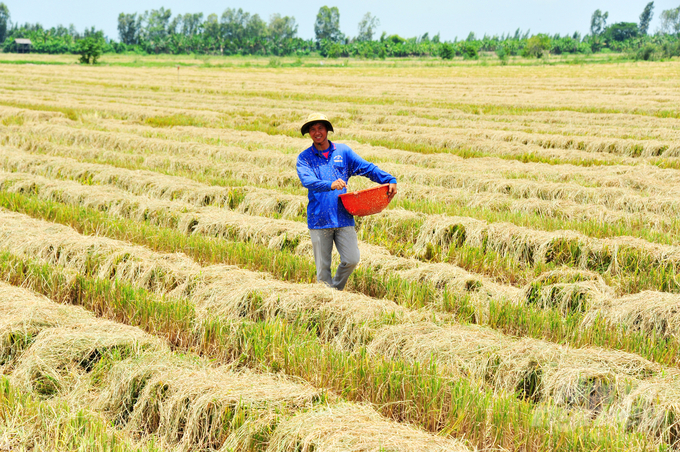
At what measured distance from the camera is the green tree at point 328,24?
153m

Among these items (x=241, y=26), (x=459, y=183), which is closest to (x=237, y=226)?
(x=459, y=183)

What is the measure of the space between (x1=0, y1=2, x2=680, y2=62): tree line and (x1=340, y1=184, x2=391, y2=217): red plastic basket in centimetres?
9299

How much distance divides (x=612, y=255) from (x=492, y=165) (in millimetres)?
5430

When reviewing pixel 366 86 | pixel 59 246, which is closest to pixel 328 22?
pixel 366 86

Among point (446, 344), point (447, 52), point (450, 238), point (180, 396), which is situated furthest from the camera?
point (447, 52)

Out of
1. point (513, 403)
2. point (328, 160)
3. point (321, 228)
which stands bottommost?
point (513, 403)

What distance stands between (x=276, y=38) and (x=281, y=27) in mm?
6036

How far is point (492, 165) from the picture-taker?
37.5ft

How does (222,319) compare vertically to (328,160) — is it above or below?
below

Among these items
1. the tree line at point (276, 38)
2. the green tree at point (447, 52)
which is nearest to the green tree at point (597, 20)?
the tree line at point (276, 38)

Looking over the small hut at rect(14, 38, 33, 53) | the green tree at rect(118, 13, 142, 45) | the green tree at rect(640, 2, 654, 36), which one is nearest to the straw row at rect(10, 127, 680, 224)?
the small hut at rect(14, 38, 33, 53)

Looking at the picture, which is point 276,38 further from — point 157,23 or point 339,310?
point 339,310

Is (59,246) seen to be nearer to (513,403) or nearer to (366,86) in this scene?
(513,403)

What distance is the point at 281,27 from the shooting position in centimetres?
14275
